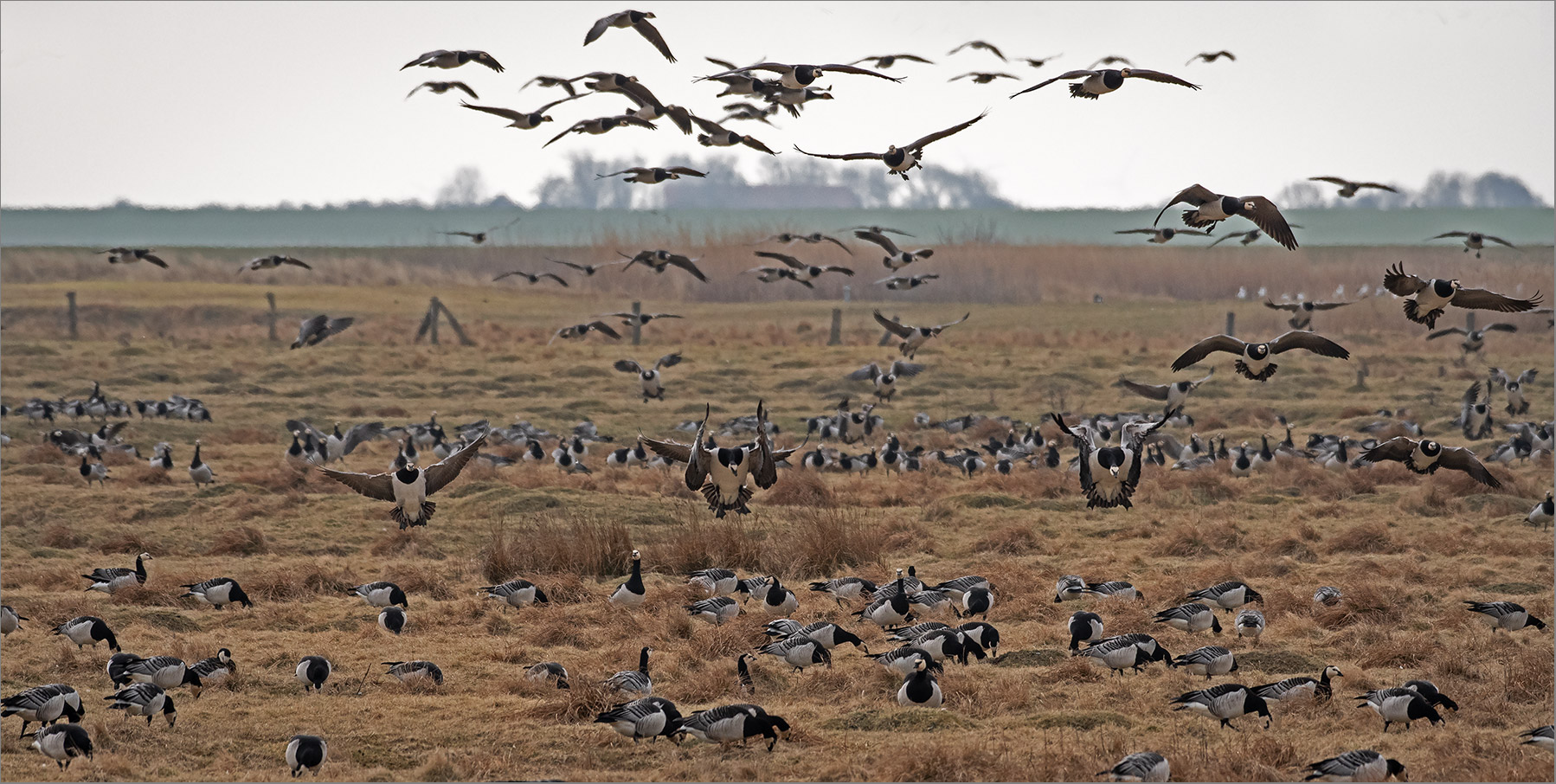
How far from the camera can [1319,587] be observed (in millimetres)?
14727

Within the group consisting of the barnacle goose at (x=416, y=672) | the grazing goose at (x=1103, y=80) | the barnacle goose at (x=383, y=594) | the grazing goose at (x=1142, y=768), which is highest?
the grazing goose at (x=1103, y=80)

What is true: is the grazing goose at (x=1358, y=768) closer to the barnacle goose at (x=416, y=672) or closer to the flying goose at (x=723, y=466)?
the flying goose at (x=723, y=466)

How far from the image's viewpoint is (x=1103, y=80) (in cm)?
1286

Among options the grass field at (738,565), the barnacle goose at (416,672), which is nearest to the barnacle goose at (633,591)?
the grass field at (738,565)

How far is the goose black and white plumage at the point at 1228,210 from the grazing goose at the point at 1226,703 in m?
3.55

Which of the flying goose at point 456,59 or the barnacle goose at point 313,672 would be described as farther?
the flying goose at point 456,59

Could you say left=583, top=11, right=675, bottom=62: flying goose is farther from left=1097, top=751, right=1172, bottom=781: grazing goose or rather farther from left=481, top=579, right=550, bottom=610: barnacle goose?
left=1097, top=751, right=1172, bottom=781: grazing goose

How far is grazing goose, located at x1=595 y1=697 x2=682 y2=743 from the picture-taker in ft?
32.8

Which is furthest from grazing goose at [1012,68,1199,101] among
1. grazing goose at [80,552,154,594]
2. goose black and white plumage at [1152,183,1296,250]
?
grazing goose at [80,552,154,594]

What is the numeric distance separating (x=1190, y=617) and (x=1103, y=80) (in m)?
5.00

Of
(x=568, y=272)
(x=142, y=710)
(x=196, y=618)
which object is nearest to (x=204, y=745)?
(x=142, y=710)

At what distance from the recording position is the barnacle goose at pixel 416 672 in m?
11.8

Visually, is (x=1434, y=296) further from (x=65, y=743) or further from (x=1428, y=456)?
(x=65, y=743)

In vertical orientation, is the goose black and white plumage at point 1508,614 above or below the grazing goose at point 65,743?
above
